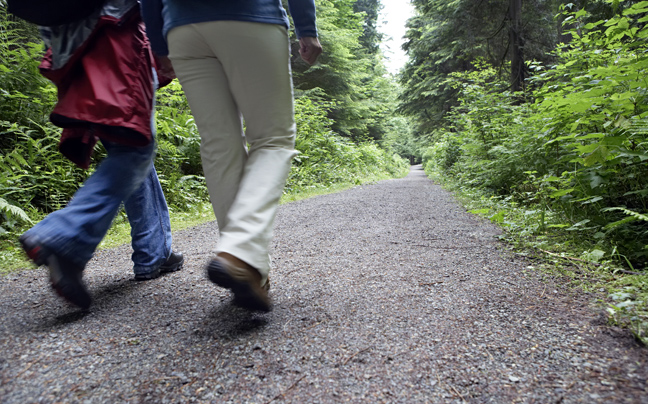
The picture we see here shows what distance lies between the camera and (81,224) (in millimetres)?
1370

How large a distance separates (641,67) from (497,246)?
152 centimetres

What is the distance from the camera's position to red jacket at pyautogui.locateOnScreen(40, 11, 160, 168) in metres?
1.43

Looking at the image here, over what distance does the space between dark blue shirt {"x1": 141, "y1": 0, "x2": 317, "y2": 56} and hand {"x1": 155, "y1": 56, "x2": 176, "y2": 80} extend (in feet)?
0.52

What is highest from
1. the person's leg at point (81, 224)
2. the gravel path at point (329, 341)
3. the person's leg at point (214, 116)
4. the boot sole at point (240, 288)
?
the person's leg at point (214, 116)

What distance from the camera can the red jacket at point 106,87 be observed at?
143 cm

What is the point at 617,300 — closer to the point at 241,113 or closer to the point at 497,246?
the point at 497,246

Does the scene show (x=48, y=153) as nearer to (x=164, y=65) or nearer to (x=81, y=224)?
(x=164, y=65)

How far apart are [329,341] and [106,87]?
4.38 feet

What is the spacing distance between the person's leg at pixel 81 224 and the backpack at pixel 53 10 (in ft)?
1.71

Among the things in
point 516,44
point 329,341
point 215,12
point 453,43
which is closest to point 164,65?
point 215,12

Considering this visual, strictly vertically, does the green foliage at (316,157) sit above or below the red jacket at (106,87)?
below

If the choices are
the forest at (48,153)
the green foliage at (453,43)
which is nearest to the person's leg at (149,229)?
the forest at (48,153)

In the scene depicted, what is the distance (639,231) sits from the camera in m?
2.24

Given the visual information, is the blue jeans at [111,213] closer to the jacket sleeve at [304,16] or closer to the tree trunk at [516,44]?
the jacket sleeve at [304,16]
